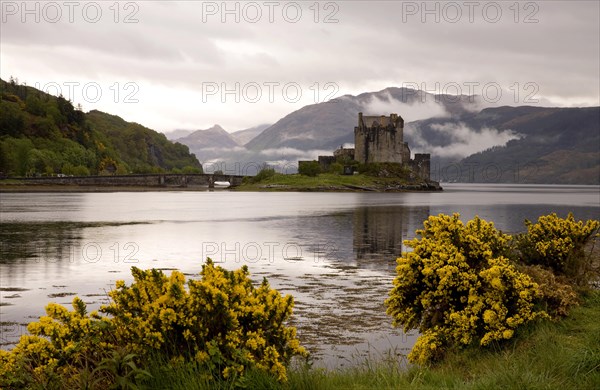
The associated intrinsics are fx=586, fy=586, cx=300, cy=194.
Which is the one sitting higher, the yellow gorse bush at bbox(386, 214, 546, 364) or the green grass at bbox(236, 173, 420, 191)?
the green grass at bbox(236, 173, 420, 191)

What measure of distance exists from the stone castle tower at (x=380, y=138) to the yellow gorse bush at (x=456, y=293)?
608 feet

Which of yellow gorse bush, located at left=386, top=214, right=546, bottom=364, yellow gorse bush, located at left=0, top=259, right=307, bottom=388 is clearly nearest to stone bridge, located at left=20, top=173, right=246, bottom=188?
yellow gorse bush, located at left=386, top=214, right=546, bottom=364

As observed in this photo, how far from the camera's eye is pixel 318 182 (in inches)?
6900

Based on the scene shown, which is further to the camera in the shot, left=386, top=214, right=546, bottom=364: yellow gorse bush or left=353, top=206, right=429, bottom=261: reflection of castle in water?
left=353, top=206, right=429, bottom=261: reflection of castle in water

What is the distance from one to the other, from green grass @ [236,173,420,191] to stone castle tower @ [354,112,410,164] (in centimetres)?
1008

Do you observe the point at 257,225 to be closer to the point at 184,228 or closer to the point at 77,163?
the point at 184,228

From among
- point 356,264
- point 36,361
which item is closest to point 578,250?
point 356,264

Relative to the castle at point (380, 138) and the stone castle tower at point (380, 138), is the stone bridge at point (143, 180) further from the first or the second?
the stone castle tower at point (380, 138)

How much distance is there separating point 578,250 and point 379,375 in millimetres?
9497

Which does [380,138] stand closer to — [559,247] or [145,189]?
[145,189]

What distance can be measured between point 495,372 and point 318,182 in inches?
6587

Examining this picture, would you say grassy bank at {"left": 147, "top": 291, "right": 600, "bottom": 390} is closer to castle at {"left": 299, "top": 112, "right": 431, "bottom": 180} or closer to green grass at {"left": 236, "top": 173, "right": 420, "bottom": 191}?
green grass at {"left": 236, "top": 173, "right": 420, "bottom": 191}

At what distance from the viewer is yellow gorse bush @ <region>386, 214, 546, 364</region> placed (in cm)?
1077

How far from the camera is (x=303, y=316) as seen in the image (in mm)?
15242
